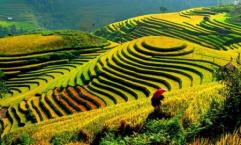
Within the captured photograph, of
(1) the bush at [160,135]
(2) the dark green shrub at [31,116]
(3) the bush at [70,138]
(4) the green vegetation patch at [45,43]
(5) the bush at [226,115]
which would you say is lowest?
(2) the dark green shrub at [31,116]

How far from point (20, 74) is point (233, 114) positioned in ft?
233

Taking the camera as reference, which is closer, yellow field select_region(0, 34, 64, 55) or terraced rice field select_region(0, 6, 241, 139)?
terraced rice field select_region(0, 6, 241, 139)

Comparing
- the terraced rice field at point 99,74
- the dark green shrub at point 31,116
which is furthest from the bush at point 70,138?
the dark green shrub at point 31,116

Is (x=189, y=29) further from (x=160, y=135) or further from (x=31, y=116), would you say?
(x=160, y=135)

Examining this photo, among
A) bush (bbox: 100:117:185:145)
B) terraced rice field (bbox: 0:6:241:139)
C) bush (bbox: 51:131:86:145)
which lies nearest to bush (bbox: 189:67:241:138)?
bush (bbox: 100:117:185:145)

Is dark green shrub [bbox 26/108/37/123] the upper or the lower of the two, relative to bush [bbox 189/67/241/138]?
lower

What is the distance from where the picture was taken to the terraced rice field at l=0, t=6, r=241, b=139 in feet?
177

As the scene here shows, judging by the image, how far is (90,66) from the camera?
75188mm

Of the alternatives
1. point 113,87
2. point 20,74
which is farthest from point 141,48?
point 20,74

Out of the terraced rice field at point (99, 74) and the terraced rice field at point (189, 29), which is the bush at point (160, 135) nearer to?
the terraced rice field at point (99, 74)

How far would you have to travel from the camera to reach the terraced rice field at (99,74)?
2119 inches

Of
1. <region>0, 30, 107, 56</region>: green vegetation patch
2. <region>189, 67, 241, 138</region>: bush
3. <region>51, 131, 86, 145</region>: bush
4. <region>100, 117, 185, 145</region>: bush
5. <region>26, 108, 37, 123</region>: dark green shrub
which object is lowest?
<region>26, 108, 37, 123</region>: dark green shrub

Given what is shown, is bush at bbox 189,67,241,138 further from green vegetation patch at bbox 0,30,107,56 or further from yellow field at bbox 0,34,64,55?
yellow field at bbox 0,34,64,55

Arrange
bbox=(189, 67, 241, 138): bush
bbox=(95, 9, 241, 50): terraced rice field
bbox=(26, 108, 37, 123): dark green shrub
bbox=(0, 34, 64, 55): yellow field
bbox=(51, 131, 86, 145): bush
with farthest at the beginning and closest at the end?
bbox=(95, 9, 241, 50): terraced rice field < bbox=(0, 34, 64, 55): yellow field < bbox=(26, 108, 37, 123): dark green shrub < bbox=(51, 131, 86, 145): bush < bbox=(189, 67, 241, 138): bush
